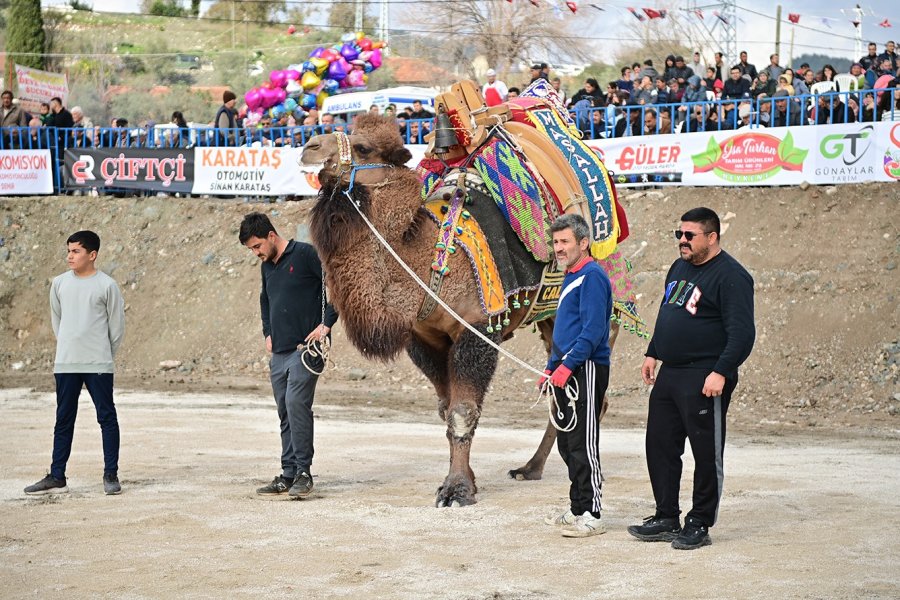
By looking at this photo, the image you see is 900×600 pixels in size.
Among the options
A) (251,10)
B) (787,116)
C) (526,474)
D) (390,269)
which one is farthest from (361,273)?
(251,10)

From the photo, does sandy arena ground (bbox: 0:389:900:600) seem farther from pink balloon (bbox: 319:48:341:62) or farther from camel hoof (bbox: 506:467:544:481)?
pink balloon (bbox: 319:48:341:62)

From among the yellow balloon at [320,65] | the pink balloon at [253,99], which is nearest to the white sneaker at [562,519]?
the pink balloon at [253,99]

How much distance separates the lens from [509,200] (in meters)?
8.55

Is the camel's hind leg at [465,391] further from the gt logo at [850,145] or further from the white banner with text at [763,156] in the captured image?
the gt logo at [850,145]

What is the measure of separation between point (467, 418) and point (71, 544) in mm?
2825

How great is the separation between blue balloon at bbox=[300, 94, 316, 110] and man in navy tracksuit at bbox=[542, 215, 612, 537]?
2101 cm

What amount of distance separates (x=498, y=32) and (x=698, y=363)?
34.0 meters

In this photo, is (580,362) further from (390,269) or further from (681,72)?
(681,72)

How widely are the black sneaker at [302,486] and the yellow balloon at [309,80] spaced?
776 inches

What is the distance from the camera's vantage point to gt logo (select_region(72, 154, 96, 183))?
23.2m

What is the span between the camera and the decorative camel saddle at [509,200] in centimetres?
830

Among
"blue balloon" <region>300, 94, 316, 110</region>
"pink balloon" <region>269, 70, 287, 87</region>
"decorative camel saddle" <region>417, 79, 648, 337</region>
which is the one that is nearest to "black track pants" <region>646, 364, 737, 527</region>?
"decorative camel saddle" <region>417, 79, 648, 337</region>

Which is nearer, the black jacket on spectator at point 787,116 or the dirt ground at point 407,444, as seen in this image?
the dirt ground at point 407,444

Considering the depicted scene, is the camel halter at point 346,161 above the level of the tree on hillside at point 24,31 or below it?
below
